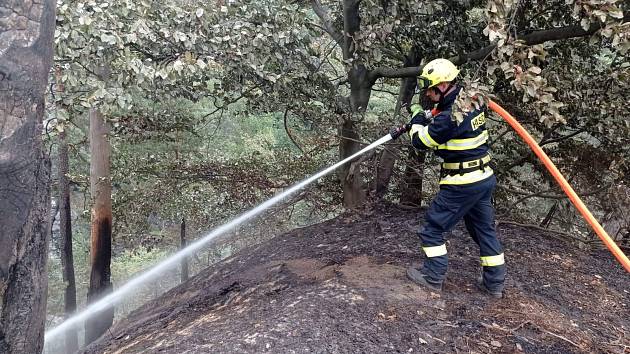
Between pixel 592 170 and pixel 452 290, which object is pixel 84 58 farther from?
pixel 592 170

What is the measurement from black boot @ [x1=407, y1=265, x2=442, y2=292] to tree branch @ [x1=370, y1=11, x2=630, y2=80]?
1.91m

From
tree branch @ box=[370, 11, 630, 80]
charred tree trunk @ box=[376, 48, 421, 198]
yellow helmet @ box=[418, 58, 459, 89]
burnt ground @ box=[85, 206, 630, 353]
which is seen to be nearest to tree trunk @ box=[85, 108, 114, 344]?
burnt ground @ box=[85, 206, 630, 353]

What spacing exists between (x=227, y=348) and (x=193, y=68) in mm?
2406

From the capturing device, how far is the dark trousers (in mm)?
3764

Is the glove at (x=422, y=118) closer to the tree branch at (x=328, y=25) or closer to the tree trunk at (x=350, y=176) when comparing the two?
Answer: the tree trunk at (x=350, y=176)

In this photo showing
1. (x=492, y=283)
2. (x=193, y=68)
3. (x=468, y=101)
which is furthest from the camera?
(x=193, y=68)

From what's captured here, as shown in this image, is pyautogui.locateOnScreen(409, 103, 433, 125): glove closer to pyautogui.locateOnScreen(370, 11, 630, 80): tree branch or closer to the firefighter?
the firefighter

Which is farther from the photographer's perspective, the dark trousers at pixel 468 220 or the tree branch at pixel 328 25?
the tree branch at pixel 328 25

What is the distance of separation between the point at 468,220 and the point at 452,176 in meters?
0.52

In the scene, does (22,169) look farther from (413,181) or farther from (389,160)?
(413,181)

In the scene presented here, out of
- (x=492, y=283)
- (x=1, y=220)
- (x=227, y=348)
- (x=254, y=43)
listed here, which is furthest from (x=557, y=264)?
(x=1, y=220)

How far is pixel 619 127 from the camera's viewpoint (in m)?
4.71

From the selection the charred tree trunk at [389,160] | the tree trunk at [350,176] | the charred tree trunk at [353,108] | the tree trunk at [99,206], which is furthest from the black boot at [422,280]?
the tree trunk at [99,206]

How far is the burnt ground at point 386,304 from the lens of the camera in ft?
10.4
